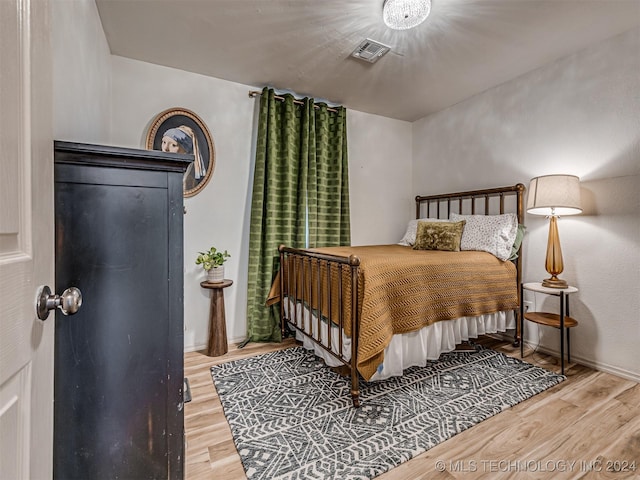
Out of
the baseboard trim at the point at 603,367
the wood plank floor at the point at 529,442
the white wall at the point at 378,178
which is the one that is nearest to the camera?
the wood plank floor at the point at 529,442

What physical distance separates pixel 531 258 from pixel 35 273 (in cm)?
321

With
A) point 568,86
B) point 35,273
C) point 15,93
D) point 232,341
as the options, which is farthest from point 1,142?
point 568,86

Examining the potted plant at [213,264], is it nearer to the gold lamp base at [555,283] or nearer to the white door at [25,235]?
the white door at [25,235]

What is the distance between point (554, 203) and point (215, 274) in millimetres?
2670

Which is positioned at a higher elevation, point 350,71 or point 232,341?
point 350,71

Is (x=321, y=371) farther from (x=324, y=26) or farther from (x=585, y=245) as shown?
(x=324, y=26)

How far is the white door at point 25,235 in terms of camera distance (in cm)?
46

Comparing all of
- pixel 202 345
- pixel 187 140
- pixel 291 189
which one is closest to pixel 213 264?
pixel 202 345

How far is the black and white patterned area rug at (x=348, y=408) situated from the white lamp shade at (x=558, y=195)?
3.93ft

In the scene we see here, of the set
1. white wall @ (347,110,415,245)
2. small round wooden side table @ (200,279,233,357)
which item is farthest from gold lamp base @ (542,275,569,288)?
small round wooden side table @ (200,279,233,357)

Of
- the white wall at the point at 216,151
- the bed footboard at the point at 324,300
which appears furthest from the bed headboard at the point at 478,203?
the white wall at the point at 216,151

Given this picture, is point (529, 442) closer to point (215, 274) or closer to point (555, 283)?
point (555, 283)

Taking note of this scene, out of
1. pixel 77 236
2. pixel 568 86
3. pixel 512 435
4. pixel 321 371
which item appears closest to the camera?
pixel 77 236

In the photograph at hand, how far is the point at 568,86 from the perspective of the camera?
2.40 meters
